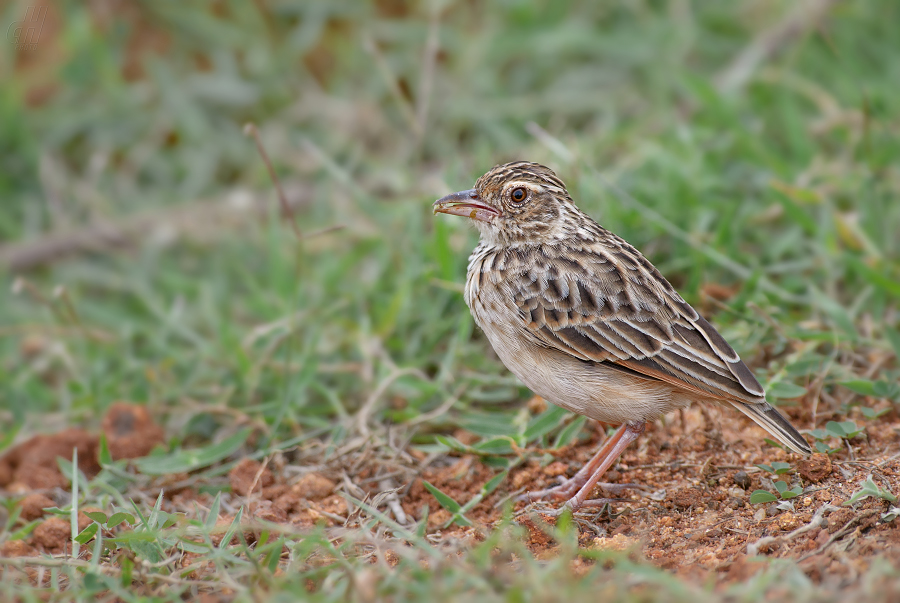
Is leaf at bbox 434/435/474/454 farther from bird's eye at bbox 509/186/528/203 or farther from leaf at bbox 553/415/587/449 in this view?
bird's eye at bbox 509/186/528/203

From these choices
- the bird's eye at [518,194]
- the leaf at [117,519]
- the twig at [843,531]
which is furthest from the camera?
the bird's eye at [518,194]

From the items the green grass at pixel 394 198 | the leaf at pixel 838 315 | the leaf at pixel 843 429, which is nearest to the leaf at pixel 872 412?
the leaf at pixel 843 429

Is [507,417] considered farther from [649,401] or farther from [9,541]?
[9,541]

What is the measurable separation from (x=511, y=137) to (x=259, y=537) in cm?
484

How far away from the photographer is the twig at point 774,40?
870 centimetres

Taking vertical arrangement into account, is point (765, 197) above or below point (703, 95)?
below

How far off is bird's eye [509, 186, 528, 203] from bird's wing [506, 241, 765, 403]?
39cm

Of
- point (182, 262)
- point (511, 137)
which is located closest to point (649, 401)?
A: point (511, 137)

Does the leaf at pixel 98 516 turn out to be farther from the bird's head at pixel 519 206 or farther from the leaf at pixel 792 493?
the leaf at pixel 792 493

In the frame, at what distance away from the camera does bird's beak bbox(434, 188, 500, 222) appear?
552cm

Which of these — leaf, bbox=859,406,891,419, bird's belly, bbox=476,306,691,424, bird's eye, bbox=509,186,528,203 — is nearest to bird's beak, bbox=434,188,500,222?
bird's eye, bbox=509,186,528,203

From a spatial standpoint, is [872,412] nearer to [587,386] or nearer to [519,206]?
[587,386]

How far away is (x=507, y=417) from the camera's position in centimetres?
564

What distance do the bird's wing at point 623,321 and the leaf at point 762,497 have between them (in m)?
0.45
